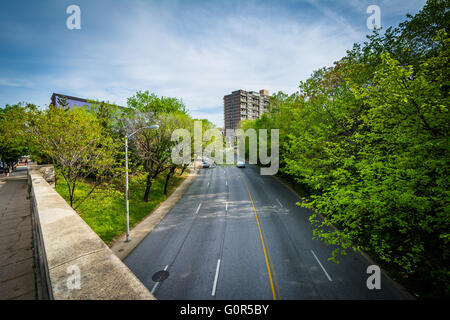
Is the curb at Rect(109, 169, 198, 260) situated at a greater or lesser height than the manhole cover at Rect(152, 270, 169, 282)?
greater

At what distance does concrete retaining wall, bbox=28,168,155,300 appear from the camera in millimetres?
2164

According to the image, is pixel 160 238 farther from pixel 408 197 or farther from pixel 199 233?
pixel 408 197

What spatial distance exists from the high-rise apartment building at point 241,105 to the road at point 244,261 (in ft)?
271

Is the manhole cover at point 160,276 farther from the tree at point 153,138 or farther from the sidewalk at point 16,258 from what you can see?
the tree at point 153,138

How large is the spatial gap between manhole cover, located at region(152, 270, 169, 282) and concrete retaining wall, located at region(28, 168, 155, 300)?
240 inches

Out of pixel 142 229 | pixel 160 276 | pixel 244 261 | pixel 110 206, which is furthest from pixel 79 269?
pixel 110 206

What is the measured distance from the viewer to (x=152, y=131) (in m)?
18.8

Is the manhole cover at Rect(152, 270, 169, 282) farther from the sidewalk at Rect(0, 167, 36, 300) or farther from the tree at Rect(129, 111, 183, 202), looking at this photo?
the tree at Rect(129, 111, 183, 202)

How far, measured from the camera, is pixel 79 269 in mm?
2555

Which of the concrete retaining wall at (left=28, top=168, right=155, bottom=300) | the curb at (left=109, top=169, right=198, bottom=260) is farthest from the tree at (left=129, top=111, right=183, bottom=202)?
the concrete retaining wall at (left=28, top=168, right=155, bottom=300)

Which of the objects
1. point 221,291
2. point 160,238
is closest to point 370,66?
point 221,291

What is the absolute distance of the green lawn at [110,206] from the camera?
1242cm

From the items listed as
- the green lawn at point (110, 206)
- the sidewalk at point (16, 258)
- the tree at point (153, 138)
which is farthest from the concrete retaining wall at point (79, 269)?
the tree at point (153, 138)

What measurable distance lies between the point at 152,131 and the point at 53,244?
55.4 ft
